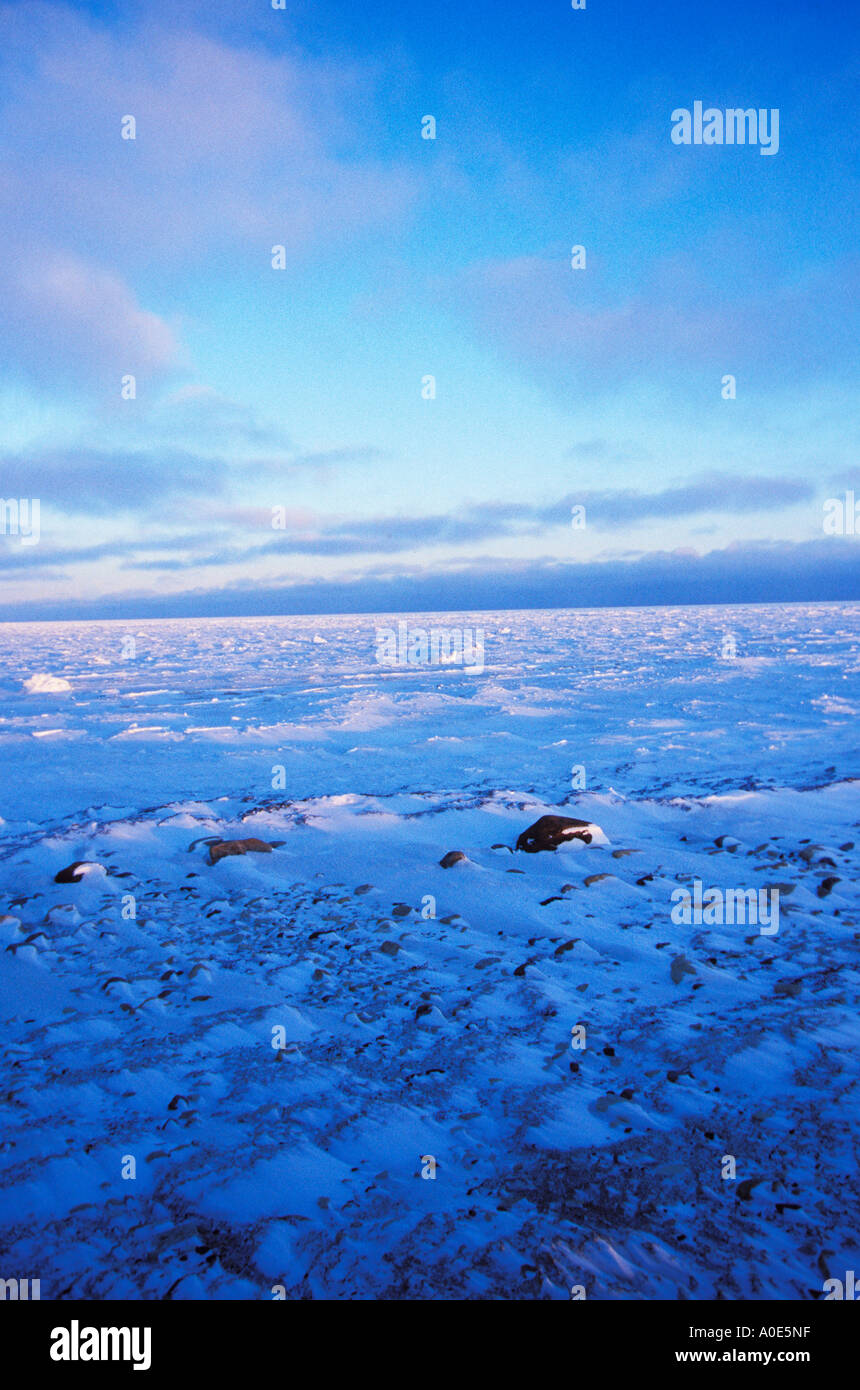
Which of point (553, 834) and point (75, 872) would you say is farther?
point (553, 834)

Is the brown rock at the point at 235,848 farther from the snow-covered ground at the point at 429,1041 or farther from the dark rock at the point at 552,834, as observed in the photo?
the dark rock at the point at 552,834

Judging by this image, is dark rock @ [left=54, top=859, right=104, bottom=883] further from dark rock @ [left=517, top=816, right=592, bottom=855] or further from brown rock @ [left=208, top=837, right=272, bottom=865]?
dark rock @ [left=517, top=816, right=592, bottom=855]

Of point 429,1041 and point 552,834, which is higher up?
point 552,834

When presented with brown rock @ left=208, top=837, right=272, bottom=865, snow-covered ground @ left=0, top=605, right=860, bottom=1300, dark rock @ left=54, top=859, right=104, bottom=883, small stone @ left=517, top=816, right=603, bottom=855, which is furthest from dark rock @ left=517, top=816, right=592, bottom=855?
dark rock @ left=54, top=859, right=104, bottom=883

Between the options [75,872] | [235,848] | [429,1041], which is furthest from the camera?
[235,848]

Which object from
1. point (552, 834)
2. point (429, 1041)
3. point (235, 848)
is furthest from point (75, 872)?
point (552, 834)

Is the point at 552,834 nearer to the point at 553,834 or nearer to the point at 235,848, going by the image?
the point at 553,834
